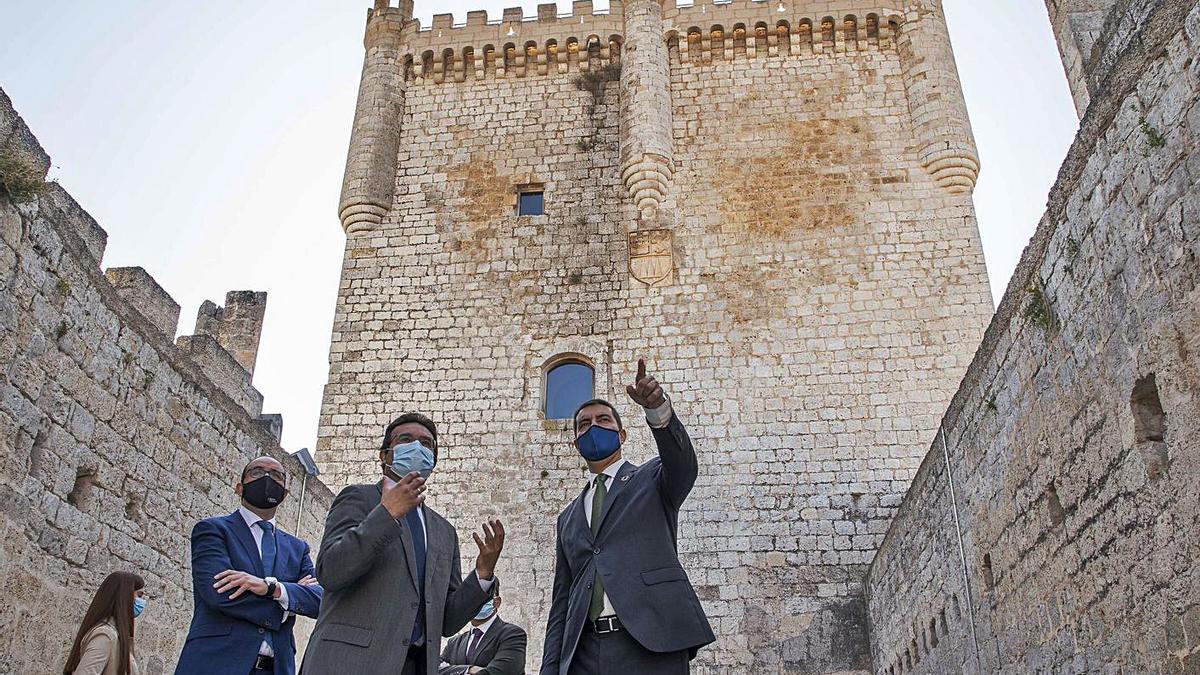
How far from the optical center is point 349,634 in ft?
10.3

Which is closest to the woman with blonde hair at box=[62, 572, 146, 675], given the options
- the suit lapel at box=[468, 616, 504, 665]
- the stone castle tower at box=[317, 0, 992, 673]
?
the suit lapel at box=[468, 616, 504, 665]

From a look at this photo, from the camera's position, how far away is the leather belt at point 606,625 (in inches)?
129

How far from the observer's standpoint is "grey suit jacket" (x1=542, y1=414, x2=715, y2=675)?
10.5 ft

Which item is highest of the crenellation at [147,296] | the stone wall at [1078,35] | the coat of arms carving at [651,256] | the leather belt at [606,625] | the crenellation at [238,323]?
the coat of arms carving at [651,256]

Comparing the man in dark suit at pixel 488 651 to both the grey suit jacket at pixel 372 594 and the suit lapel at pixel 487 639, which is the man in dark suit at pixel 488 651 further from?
the grey suit jacket at pixel 372 594

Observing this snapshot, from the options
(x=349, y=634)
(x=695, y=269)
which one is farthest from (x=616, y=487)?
(x=695, y=269)

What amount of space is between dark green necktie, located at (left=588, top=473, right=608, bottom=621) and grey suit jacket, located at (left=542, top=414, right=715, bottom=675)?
0.06ft

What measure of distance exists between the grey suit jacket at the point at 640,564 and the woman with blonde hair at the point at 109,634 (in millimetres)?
1761

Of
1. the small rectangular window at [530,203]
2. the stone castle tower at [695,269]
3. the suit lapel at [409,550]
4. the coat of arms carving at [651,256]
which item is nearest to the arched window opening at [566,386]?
the stone castle tower at [695,269]

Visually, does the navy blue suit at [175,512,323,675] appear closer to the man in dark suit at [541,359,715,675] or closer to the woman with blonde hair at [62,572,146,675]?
the woman with blonde hair at [62,572,146,675]

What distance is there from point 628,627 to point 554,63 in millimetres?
A: 12451

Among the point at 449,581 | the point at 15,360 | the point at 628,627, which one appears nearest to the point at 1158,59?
the point at 628,627

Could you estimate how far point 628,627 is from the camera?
10.5 feet

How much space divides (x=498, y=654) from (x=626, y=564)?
7.38ft
